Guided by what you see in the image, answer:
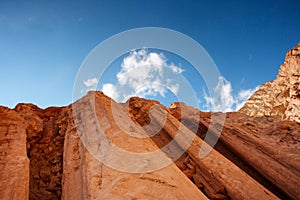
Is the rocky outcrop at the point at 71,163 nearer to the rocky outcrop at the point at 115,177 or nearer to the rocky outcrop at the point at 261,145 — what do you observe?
the rocky outcrop at the point at 115,177

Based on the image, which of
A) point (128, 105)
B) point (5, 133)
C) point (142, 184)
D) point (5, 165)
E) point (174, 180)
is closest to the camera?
point (142, 184)

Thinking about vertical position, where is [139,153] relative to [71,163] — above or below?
below

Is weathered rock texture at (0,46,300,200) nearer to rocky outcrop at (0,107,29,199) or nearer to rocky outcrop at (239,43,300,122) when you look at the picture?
rocky outcrop at (0,107,29,199)

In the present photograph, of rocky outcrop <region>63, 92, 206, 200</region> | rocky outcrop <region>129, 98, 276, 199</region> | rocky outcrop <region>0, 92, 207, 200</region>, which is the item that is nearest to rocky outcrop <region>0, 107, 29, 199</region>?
rocky outcrop <region>0, 92, 207, 200</region>

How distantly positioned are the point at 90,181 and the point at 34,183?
7.04 feet

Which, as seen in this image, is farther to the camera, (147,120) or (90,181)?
(147,120)

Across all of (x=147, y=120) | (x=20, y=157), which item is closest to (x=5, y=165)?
(x=20, y=157)

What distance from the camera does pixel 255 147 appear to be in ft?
22.4

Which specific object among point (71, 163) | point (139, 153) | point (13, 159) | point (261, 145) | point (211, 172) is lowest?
point (211, 172)

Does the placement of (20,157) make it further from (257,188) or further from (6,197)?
(257,188)

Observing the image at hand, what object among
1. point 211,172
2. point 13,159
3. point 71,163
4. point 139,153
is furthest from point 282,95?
point 13,159

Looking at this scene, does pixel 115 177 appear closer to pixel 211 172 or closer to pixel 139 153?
pixel 139 153

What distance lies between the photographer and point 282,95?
1306cm

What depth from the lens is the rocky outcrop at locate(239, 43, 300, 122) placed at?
10945mm
